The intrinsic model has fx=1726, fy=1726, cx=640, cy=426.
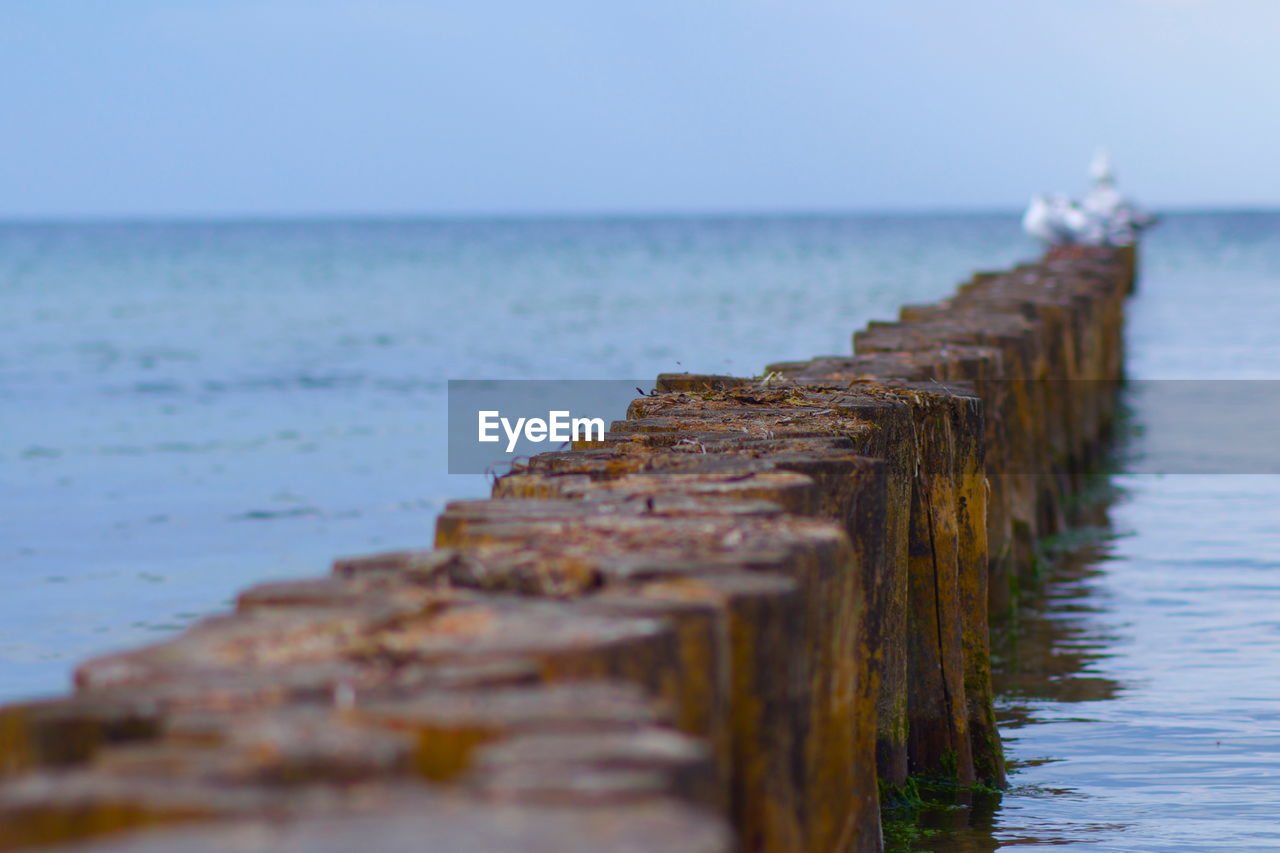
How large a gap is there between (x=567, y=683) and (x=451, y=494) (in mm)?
10696

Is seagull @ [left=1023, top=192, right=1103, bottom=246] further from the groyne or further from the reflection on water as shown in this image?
the groyne

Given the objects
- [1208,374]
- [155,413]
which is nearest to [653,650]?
[155,413]

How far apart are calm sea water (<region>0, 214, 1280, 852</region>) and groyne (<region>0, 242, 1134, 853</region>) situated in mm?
1098

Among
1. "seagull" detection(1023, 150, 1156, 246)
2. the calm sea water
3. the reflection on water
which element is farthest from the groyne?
"seagull" detection(1023, 150, 1156, 246)

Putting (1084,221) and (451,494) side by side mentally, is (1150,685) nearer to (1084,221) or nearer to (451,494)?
(451,494)

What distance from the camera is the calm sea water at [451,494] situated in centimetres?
614

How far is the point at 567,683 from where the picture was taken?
237 centimetres

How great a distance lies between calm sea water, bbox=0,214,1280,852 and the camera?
6137 mm

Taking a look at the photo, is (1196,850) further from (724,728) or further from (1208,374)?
(1208,374)

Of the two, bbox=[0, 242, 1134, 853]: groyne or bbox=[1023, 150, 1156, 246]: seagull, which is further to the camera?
bbox=[1023, 150, 1156, 246]: seagull

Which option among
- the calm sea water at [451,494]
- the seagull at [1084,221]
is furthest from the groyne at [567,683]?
the seagull at [1084,221]

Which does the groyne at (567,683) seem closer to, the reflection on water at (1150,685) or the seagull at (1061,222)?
the reflection on water at (1150,685)

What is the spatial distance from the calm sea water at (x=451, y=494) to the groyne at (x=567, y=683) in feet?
3.60

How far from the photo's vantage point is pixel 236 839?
5.99 ft
